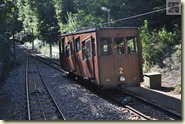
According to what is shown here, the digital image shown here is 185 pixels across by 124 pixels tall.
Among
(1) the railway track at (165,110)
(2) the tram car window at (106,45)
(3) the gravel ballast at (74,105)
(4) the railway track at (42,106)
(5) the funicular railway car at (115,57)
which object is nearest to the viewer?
(1) the railway track at (165,110)

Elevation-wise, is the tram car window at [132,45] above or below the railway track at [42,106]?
above

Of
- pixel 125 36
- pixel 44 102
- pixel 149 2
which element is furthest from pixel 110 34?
pixel 149 2

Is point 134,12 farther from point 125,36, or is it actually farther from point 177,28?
point 125,36

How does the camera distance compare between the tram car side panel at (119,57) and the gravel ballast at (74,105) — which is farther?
the tram car side panel at (119,57)

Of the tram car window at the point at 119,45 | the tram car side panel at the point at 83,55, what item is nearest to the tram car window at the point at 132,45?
the tram car window at the point at 119,45

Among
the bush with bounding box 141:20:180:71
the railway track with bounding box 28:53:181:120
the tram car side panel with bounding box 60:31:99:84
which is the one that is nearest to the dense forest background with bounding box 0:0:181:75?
the bush with bounding box 141:20:180:71

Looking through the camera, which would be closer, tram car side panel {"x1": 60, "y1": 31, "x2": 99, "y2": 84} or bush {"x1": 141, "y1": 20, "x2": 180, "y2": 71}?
tram car side panel {"x1": 60, "y1": 31, "x2": 99, "y2": 84}

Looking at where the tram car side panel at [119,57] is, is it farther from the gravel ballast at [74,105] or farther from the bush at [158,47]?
the bush at [158,47]

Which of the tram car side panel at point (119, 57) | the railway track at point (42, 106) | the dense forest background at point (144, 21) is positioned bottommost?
the railway track at point (42, 106)

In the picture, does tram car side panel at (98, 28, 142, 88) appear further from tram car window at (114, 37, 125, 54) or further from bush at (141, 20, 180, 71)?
bush at (141, 20, 180, 71)

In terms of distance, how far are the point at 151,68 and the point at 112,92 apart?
5.00m

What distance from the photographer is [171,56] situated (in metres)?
18.5

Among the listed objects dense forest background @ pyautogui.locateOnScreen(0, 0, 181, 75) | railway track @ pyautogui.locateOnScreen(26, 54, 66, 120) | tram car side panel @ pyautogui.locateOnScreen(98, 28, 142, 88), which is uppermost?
dense forest background @ pyautogui.locateOnScreen(0, 0, 181, 75)

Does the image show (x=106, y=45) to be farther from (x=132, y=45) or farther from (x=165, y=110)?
(x=165, y=110)
